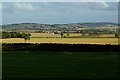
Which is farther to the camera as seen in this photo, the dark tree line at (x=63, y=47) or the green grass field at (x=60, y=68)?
the dark tree line at (x=63, y=47)

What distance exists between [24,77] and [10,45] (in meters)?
42.7

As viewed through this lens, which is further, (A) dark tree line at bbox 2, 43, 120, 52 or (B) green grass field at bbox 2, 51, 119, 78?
(A) dark tree line at bbox 2, 43, 120, 52

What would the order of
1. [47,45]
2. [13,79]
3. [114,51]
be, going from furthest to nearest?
1. [47,45]
2. [114,51]
3. [13,79]

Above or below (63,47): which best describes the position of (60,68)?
below

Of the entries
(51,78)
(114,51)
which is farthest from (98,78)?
(114,51)

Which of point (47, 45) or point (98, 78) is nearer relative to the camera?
point (98, 78)

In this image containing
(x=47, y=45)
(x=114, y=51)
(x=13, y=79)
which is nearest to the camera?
(x=13, y=79)

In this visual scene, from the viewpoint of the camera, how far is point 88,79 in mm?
24703

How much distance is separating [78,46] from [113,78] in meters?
37.9

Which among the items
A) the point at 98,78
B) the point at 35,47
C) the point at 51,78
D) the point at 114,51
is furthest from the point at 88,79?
the point at 35,47

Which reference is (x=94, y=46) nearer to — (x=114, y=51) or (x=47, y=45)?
(x=114, y=51)

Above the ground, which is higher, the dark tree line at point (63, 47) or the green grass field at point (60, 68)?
the dark tree line at point (63, 47)

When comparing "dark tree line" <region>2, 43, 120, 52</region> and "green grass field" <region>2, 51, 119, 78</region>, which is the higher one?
"dark tree line" <region>2, 43, 120, 52</region>

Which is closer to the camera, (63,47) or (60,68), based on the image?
(60,68)
